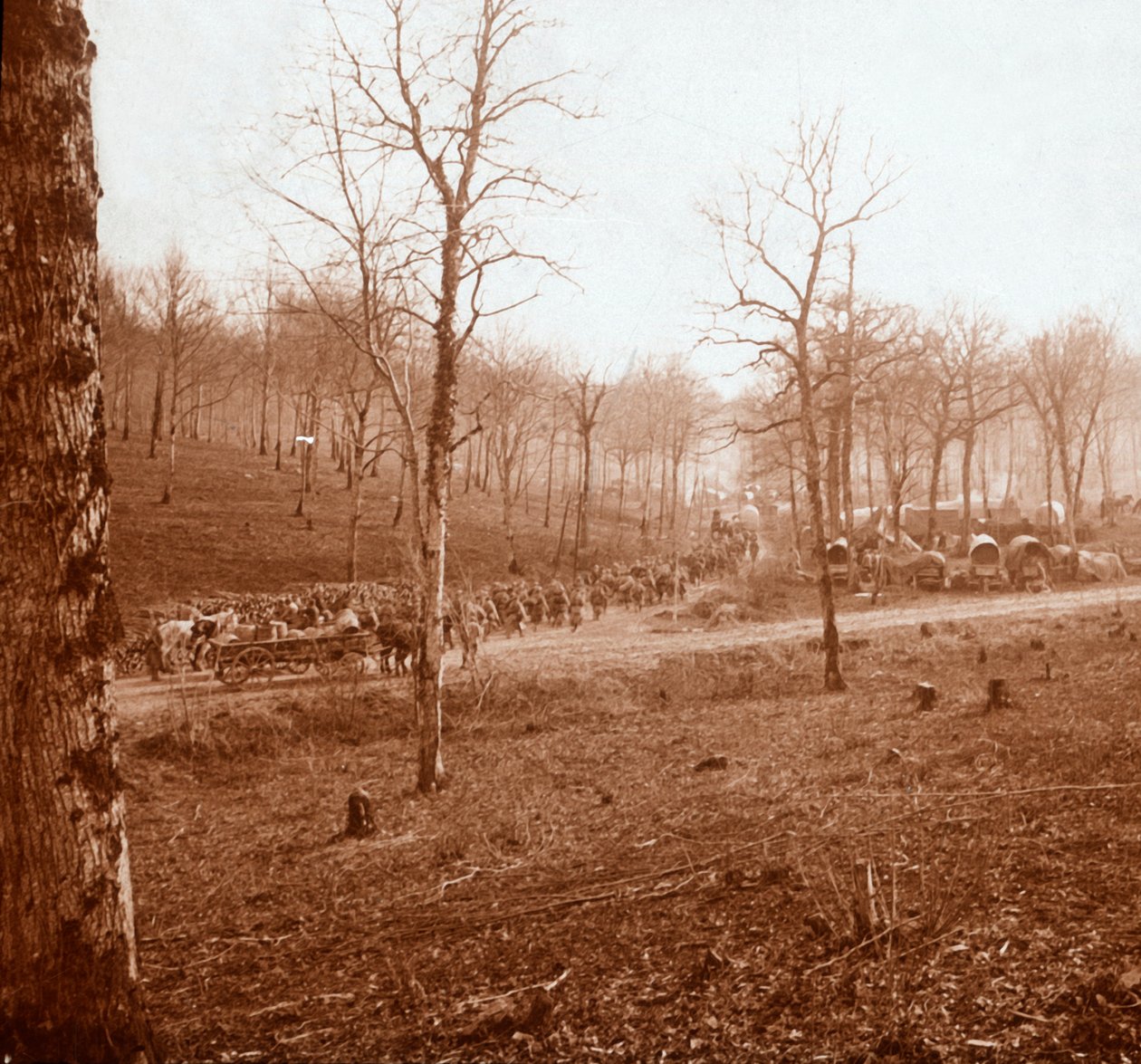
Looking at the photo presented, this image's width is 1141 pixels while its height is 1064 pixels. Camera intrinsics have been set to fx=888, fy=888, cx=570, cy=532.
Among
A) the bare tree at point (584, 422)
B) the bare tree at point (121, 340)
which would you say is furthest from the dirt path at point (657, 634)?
the bare tree at point (121, 340)

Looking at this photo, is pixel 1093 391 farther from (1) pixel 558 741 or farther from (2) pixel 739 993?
(2) pixel 739 993

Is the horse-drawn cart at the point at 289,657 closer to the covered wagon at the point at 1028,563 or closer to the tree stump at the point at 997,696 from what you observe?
the tree stump at the point at 997,696

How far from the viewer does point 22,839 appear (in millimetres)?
3225

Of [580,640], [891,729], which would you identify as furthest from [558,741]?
[580,640]

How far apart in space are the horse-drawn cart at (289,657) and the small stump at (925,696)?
7.46 m

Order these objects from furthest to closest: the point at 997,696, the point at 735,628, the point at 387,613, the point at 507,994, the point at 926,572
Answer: the point at 926,572 → the point at 735,628 → the point at 387,613 → the point at 997,696 → the point at 507,994

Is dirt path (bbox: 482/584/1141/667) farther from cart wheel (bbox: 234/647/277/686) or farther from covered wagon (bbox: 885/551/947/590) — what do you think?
cart wheel (bbox: 234/647/277/686)

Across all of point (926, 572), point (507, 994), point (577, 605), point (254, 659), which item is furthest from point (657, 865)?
point (926, 572)

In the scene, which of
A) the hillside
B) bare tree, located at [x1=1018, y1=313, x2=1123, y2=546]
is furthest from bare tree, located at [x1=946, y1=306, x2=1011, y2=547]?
the hillside

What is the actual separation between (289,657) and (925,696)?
8.74 meters

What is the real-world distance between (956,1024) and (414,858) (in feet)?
14.9

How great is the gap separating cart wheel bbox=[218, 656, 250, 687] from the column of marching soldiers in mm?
637

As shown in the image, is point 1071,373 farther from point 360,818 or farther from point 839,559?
point 360,818

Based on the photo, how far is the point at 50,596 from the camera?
10.5 ft
